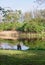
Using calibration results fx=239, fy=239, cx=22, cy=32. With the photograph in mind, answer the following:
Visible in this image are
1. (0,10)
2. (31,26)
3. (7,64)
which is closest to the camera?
(7,64)

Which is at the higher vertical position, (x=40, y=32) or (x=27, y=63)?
(x=27, y=63)

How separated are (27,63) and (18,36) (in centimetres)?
4280

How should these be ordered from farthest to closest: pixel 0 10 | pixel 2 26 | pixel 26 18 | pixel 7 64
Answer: pixel 26 18
pixel 2 26
pixel 0 10
pixel 7 64

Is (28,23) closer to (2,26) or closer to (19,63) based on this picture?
(2,26)

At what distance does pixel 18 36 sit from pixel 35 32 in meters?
3.98

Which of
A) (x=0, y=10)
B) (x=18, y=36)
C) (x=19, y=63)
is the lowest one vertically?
(x=18, y=36)

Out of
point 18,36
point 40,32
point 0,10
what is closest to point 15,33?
point 18,36

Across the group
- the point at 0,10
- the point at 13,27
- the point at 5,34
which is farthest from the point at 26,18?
the point at 0,10

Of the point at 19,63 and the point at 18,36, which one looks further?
the point at 18,36

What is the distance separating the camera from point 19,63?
10336mm

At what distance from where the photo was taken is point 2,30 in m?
57.0

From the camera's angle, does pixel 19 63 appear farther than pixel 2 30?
No

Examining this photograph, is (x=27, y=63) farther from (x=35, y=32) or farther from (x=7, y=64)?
(x=35, y=32)

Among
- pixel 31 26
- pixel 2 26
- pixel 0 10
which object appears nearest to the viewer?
pixel 0 10
